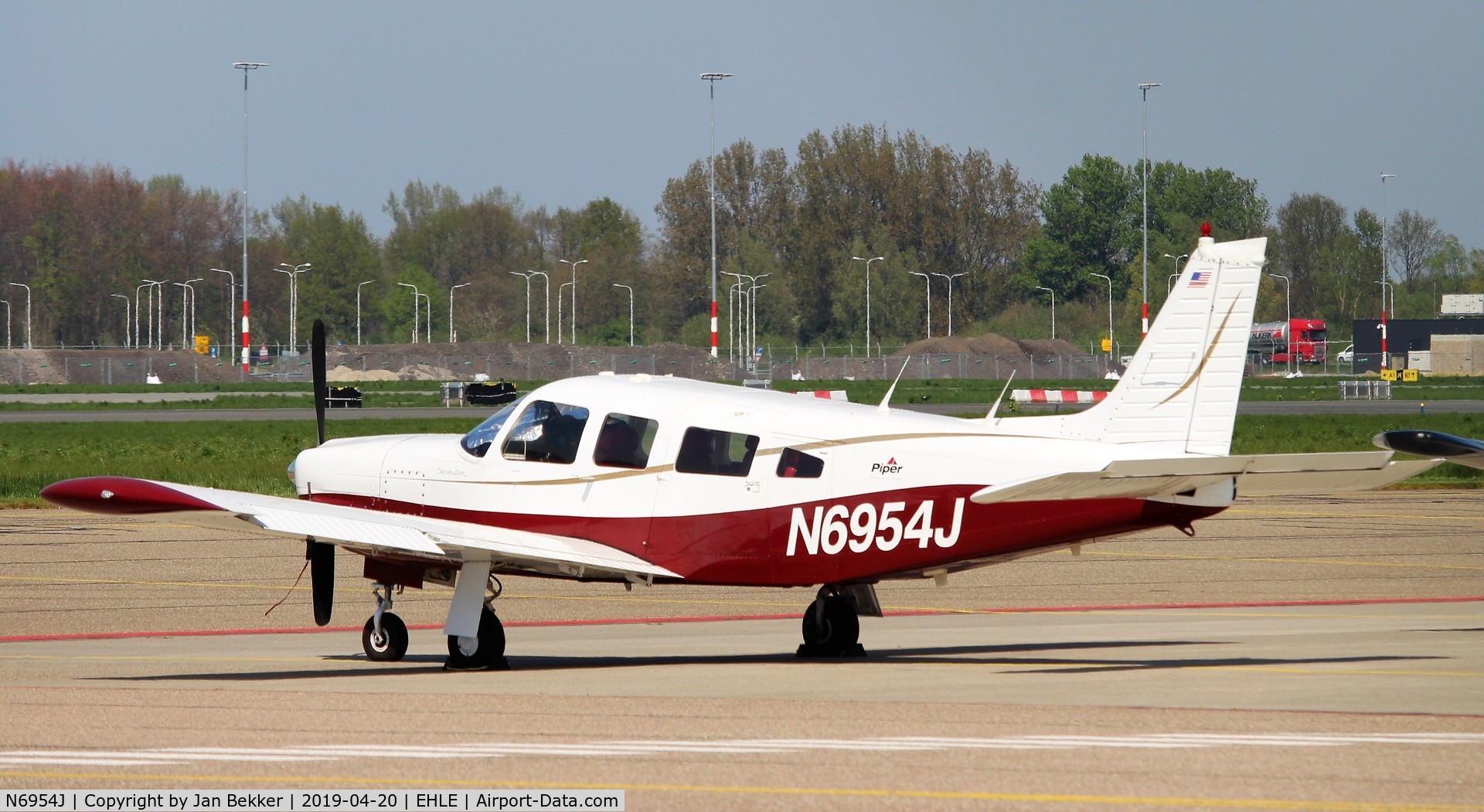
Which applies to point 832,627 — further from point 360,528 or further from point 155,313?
point 155,313

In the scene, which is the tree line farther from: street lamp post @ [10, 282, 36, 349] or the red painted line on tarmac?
the red painted line on tarmac

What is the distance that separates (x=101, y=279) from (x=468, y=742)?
146 m

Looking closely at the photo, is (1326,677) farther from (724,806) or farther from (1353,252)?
(1353,252)

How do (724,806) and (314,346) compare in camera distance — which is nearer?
(724,806)

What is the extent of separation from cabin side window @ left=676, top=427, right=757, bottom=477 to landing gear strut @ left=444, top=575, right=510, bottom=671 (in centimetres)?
205

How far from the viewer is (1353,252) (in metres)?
157

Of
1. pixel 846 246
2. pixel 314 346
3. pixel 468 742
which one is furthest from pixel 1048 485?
pixel 846 246

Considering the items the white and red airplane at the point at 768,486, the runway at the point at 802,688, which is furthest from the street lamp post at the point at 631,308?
the white and red airplane at the point at 768,486

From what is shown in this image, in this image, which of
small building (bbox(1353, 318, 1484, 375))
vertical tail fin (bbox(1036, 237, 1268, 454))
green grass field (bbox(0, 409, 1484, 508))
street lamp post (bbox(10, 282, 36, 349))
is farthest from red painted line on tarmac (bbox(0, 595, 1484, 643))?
street lamp post (bbox(10, 282, 36, 349))

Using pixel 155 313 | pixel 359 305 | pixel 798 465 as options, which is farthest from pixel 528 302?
pixel 798 465

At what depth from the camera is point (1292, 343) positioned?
128 meters

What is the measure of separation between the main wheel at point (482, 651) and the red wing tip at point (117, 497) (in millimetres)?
2598

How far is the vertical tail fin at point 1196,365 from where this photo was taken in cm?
1184

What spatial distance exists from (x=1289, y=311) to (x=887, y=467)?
147 meters
